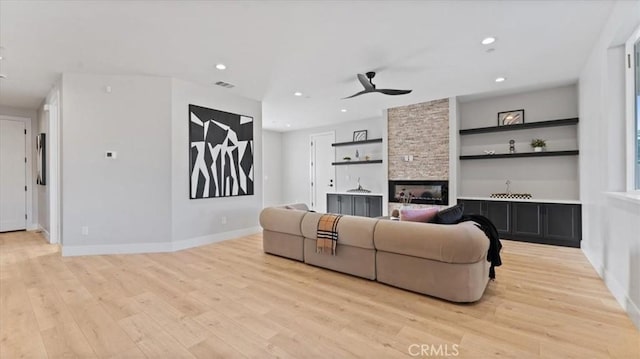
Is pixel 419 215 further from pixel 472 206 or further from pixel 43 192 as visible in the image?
pixel 43 192

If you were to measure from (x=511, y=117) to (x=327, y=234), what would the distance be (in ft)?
14.4

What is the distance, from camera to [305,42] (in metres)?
3.38

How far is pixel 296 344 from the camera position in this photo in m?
2.01

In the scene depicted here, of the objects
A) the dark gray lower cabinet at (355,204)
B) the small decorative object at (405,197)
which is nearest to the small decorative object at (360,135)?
the dark gray lower cabinet at (355,204)

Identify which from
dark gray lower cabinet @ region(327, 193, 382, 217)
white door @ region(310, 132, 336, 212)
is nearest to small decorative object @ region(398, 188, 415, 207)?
dark gray lower cabinet @ region(327, 193, 382, 217)

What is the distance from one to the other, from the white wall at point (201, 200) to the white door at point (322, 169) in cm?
313

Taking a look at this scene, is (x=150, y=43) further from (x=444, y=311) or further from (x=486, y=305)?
(x=486, y=305)

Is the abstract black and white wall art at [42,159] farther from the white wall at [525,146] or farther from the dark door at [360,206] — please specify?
the white wall at [525,146]

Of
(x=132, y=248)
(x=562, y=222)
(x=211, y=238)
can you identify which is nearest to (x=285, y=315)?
(x=211, y=238)

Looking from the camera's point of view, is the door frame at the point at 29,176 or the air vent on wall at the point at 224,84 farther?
the door frame at the point at 29,176

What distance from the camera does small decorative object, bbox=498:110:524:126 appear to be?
17.7 feet

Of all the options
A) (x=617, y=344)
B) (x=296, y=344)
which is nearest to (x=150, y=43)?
(x=296, y=344)

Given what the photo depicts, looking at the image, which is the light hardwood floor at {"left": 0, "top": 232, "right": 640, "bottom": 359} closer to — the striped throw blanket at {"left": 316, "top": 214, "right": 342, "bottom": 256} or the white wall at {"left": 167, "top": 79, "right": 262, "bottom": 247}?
the striped throw blanket at {"left": 316, "top": 214, "right": 342, "bottom": 256}

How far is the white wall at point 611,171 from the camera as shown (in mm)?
2387
